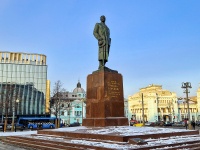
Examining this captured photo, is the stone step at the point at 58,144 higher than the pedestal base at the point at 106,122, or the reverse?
the pedestal base at the point at 106,122

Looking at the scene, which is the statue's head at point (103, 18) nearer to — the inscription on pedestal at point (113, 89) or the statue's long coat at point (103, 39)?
the statue's long coat at point (103, 39)

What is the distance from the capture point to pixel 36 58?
7369 cm

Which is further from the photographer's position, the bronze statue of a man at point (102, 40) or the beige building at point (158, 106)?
the beige building at point (158, 106)

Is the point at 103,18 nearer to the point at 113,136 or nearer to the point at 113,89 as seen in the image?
the point at 113,89

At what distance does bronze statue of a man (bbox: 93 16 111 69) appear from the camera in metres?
17.0

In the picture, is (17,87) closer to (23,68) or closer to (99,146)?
(23,68)

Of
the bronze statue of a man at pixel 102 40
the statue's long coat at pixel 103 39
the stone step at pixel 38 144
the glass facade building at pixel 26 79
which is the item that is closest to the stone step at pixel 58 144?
the stone step at pixel 38 144

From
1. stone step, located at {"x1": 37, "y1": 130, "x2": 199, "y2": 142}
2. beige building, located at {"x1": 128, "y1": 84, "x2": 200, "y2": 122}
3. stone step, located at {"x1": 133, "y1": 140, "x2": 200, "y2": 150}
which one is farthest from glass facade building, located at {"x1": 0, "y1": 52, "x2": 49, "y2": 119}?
stone step, located at {"x1": 133, "y1": 140, "x2": 200, "y2": 150}

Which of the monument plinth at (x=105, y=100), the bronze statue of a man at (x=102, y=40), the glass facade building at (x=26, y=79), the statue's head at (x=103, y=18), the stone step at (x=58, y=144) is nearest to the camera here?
the stone step at (x=58, y=144)

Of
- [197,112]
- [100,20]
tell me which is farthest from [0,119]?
[197,112]

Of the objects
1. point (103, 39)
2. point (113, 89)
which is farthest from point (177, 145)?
point (103, 39)

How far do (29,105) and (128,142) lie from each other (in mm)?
60119

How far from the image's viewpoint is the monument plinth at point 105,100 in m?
15.1

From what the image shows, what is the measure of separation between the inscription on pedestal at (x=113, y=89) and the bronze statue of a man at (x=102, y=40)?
1.57 meters
